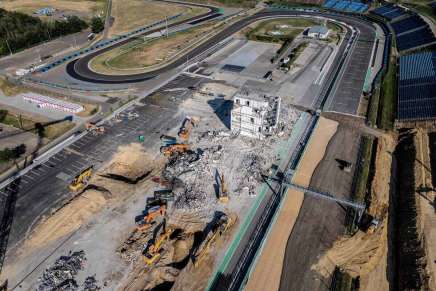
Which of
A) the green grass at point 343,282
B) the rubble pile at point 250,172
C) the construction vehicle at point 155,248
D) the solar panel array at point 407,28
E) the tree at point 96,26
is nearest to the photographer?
the green grass at point 343,282

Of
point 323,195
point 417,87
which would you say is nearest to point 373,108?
point 417,87

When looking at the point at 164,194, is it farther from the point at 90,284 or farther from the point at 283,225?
the point at 283,225

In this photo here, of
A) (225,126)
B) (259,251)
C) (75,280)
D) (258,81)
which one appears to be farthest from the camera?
(258,81)

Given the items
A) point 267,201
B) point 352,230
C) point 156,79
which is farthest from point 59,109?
point 352,230

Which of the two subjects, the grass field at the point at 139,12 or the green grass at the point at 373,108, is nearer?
the green grass at the point at 373,108

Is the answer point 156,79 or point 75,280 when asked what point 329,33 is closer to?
point 156,79

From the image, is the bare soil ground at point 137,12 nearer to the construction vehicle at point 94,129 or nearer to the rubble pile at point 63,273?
the construction vehicle at point 94,129

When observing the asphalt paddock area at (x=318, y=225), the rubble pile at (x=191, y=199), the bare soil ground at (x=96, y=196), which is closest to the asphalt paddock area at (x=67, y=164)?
the bare soil ground at (x=96, y=196)
